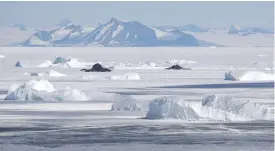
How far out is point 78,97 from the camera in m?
12.9

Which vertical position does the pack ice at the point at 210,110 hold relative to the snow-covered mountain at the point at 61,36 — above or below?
below

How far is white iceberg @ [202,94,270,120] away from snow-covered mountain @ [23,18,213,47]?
451 ft

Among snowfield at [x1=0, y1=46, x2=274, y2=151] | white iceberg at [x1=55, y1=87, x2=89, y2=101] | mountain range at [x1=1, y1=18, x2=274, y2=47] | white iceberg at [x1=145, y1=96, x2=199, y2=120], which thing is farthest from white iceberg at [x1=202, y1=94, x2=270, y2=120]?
mountain range at [x1=1, y1=18, x2=274, y2=47]

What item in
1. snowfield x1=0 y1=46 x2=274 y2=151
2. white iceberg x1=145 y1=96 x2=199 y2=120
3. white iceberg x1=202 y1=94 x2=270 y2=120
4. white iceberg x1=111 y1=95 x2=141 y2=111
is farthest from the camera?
white iceberg x1=111 y1=95 x2=141 y2=111

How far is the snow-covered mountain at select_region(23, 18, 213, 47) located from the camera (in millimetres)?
155750

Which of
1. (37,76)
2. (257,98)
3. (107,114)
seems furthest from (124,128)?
(37,76)

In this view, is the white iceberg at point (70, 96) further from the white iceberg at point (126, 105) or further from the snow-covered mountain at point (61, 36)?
the snow-covered mountain at point (61, 36)

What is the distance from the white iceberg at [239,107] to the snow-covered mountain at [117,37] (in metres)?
137

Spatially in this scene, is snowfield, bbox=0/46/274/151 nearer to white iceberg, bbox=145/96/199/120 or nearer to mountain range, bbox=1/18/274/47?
white iceberg, bbox=145/96/199/120

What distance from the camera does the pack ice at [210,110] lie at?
9.66 m

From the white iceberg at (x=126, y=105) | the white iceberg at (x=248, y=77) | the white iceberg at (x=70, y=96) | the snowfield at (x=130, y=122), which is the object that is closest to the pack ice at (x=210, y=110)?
the snowfield at (x=130, y=122)

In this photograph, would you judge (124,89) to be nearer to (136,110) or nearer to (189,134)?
(136,110)

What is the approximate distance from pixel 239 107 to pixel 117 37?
15760 cm

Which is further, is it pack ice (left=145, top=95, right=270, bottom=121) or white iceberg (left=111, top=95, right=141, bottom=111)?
white iceberg (left=111, top=95, right=141, bottom=111)
